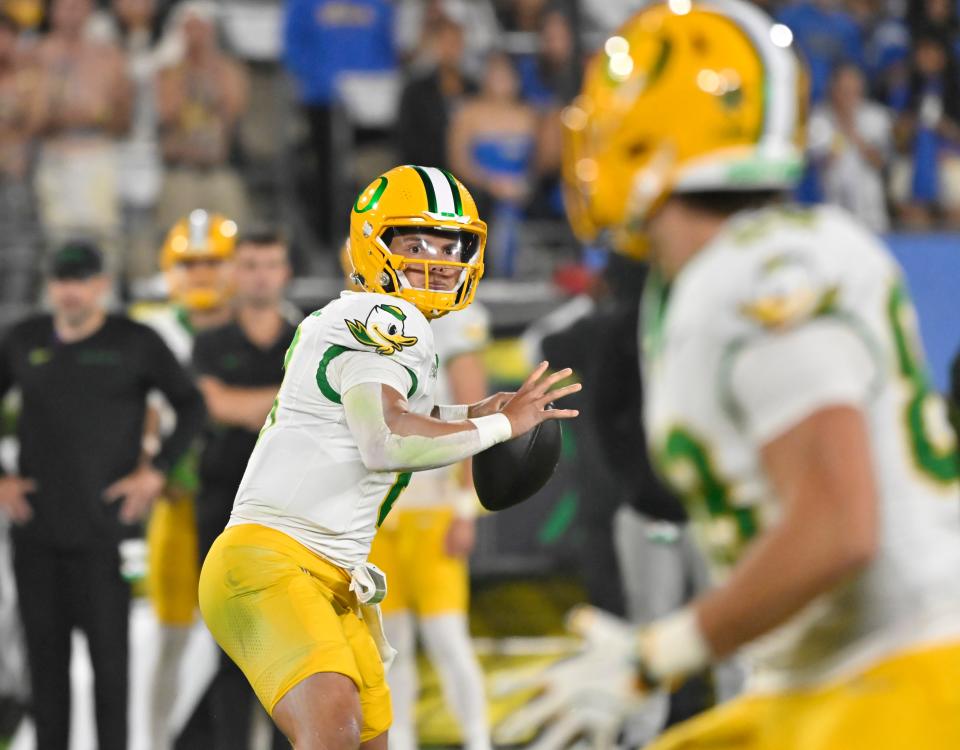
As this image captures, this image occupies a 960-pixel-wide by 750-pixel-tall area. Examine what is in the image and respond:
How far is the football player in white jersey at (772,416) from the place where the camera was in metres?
1.78

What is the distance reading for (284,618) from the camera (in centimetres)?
337

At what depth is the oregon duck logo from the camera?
336 cm

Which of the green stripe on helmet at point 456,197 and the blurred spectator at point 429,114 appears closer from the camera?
the green stripe on helmet at point 456,197

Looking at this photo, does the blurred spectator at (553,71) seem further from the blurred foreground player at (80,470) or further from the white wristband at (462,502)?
the blurred foreground player at (80,470)

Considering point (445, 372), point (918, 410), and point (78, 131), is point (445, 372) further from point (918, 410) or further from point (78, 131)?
point (918, 410)

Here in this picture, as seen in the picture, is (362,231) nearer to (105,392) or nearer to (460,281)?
(460,281)

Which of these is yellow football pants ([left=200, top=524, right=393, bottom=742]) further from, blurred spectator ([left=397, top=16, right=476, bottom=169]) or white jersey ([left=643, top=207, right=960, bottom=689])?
blurred spectator ([left=397, top=16, right=476, bottom=169])

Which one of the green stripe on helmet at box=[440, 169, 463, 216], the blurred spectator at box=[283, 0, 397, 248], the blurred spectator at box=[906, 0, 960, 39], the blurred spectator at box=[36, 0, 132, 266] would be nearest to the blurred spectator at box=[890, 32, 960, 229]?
the blurred spectator at box=[906, 0, 960, 39]

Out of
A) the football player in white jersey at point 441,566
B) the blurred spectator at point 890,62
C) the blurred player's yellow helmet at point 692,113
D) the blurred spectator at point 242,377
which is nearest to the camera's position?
the blurred player's yellow helmet at point 692,113

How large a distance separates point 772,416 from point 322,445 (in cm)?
182

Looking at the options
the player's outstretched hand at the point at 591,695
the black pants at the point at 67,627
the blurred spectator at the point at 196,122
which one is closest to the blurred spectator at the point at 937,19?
the blurred spectator at the point at 196,122

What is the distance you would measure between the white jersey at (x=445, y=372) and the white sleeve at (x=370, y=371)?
2.21 metres

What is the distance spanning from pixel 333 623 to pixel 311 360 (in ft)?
1.84

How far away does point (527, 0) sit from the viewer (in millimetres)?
9852
